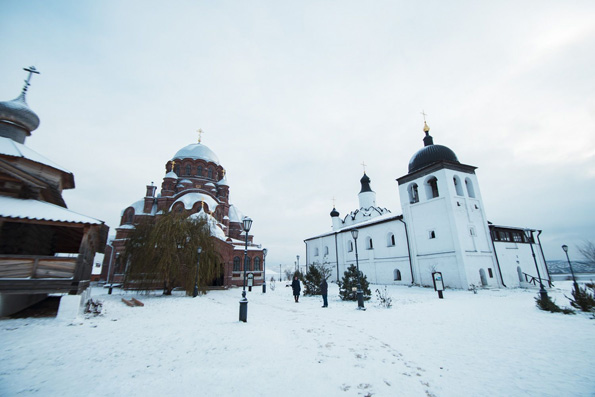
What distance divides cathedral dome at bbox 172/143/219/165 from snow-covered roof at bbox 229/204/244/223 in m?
7.03

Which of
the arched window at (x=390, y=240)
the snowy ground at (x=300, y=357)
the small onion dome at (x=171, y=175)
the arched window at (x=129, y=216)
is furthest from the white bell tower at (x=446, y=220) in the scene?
the arched window at (x=129, y=216)

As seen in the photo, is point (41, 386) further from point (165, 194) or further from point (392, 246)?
→ point (165, 194)

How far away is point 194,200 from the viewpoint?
92.8 ft

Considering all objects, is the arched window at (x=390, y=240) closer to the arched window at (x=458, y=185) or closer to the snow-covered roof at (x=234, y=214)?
the arched window at (x=458, y=185)

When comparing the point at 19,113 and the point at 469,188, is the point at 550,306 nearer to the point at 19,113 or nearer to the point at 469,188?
the point at 469,188

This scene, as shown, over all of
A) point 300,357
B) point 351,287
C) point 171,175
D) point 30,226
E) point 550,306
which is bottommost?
point 300,357

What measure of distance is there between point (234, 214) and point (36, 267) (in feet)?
89.8

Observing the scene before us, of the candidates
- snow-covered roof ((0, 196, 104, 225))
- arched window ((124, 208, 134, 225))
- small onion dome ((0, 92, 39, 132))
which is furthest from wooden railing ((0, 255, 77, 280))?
arched window ((124, 208, 134, 225))

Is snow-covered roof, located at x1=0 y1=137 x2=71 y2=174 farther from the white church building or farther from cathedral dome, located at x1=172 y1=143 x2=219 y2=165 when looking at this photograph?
the white church building

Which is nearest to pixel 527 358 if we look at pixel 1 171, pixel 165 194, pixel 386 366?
pixel 386 366

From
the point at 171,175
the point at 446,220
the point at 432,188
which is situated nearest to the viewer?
the point at 446,220

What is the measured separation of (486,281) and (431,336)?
18.0 metres

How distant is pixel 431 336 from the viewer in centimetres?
670

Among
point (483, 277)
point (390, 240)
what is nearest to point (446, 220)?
point (483, 277)
